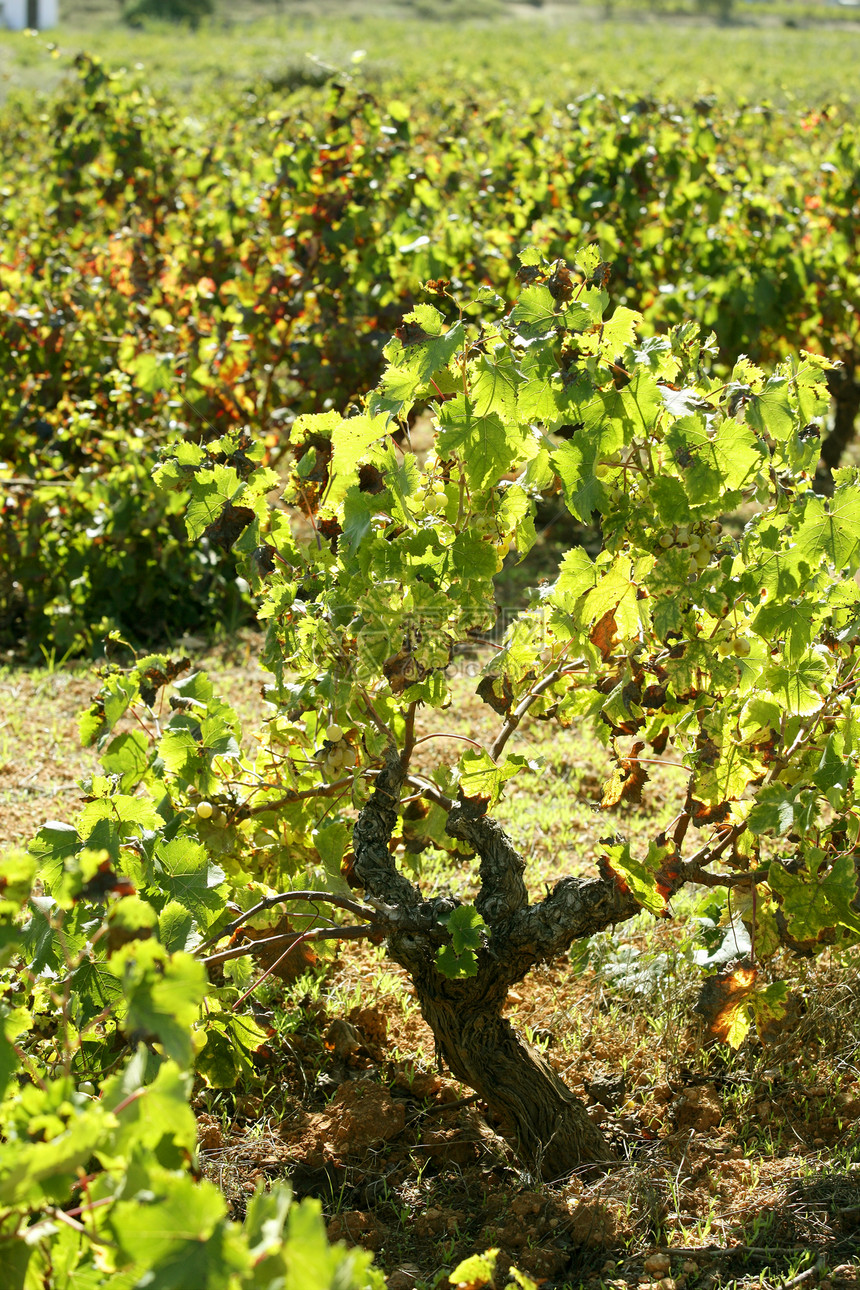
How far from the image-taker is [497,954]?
207 cm

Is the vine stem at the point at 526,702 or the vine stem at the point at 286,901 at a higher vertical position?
the vine stem at the point at 526,702

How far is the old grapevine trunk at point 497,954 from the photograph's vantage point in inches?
80.2

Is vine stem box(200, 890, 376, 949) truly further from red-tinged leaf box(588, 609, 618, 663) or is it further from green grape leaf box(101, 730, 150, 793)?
red-tinged leaf box(588, 609, 618, 663)

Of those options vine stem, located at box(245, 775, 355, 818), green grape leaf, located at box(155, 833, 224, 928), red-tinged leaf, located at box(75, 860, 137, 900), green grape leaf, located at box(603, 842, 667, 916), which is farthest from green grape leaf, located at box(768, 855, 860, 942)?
red-tinged leaf, located at box(75, 860, 137, 900)

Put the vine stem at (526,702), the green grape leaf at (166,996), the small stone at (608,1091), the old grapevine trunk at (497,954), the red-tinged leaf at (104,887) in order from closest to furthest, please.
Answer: the green grape leaf at (166,996) → the red-tinged leaf at (104,887) → the old grapevine trunk at (497,954) → the vine stem at (526,702) → the small stone at (608,1091)

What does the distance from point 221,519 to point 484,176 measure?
13.5 ft

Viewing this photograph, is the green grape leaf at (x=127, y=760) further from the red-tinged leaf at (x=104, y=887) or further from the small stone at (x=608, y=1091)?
the small stone at (x=608, y=1091)

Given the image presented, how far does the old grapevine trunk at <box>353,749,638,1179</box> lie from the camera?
80.2 inches

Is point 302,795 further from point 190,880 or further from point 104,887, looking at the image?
point 104,887

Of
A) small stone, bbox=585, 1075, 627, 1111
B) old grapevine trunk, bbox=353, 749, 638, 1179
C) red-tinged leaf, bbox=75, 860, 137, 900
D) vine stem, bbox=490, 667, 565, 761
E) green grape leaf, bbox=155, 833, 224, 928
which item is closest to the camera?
red-tinged leaf, bbox=75, 860, 137, 900

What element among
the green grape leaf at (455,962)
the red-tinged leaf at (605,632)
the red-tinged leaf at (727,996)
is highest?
the red-tinged leaf at (605,632)

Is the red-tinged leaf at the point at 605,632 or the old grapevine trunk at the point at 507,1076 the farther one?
the old grapevine trunk at the point at 507,1076

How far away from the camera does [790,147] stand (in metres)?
9.61

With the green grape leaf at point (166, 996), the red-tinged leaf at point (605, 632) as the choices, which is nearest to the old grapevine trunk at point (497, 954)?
the red-tinged leaf at point (605, 632)
